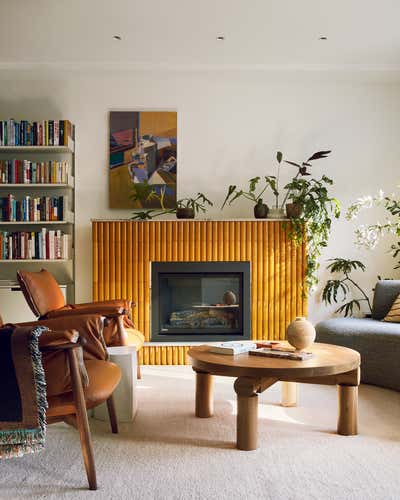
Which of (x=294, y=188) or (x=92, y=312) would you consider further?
(x=294, y=188)

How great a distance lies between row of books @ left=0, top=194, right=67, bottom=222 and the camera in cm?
466

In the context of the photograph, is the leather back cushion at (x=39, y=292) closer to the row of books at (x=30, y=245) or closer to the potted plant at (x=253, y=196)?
the row of books at (x=30, y=245)

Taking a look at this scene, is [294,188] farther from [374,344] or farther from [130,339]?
[130,339]

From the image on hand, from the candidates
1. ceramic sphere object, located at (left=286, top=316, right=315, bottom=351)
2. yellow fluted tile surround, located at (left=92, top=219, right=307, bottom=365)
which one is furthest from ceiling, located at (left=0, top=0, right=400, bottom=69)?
ceramic sphere object, located at (left=286, top=316, right=315, bottom=351)

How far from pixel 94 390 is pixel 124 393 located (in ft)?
2.64

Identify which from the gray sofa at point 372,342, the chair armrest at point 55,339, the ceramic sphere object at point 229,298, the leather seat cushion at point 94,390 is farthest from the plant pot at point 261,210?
the chair armrest at point 55,339

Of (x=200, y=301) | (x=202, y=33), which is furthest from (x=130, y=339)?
(x=202, y=33)

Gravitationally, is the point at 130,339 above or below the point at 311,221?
below

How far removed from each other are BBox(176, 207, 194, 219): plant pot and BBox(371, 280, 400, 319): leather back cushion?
166 centimetres

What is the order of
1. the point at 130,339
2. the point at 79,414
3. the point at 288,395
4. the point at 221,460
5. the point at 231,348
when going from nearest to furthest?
the point at 79,414 → the point at 221,460 → the point at 231,348 → the point at 288,395 → the point at 130,339

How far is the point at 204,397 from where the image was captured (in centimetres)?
306

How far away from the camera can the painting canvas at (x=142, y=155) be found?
4.90 m

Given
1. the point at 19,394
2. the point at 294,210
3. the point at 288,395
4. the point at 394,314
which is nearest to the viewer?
the point at 19,394

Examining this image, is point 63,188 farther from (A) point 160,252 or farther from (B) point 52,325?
(B) point 52,325
